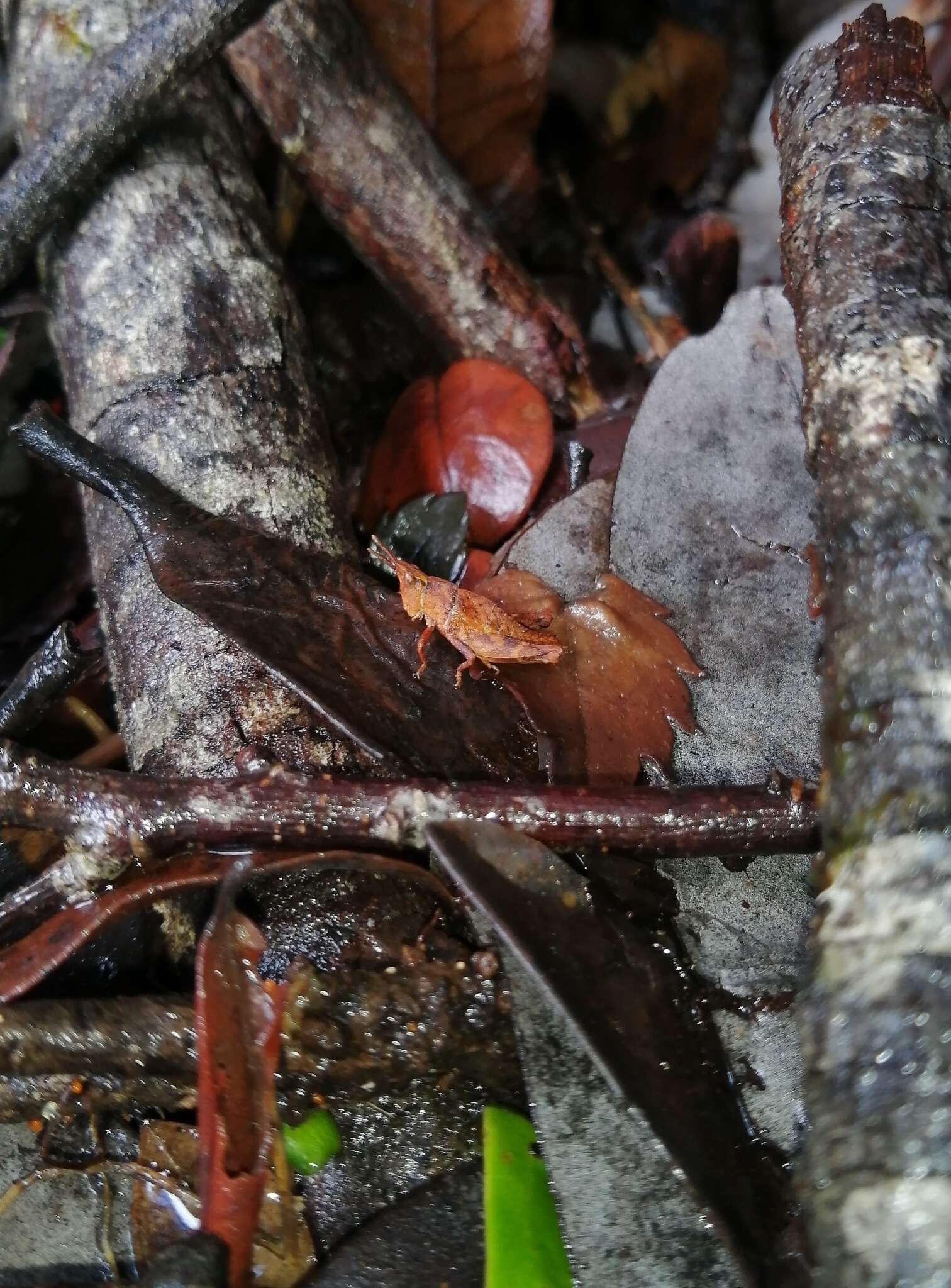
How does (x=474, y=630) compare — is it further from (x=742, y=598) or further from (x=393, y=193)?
(x=393, y=193)

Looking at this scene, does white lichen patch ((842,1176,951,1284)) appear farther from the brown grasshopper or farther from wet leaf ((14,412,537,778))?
the brown grasshopper

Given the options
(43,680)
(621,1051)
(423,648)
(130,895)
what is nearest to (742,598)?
(423,648)

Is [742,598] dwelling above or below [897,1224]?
above

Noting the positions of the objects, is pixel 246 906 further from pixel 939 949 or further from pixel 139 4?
pixel 139 4

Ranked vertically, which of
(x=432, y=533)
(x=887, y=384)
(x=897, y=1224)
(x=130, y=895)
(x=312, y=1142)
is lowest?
(x=897, y=1224)

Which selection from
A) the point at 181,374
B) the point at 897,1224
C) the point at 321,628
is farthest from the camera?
the point at 181,374

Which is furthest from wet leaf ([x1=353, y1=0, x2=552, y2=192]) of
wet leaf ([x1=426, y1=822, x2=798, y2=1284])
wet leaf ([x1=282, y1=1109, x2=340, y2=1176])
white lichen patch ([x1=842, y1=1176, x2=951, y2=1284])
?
white lichen patch ([x1=842, y1=1176, x2=951, y2=1284])
